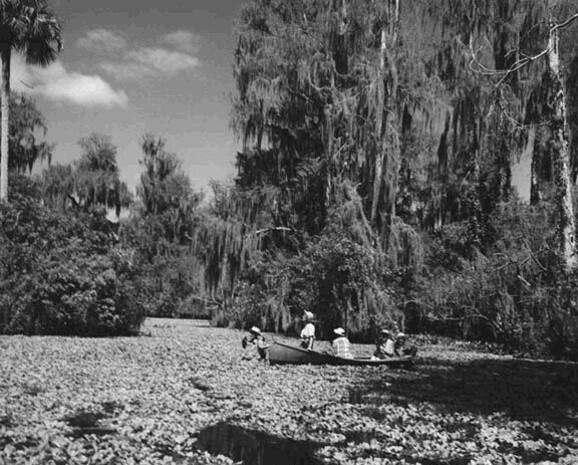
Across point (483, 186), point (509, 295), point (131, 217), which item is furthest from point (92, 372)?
point (131, 217)

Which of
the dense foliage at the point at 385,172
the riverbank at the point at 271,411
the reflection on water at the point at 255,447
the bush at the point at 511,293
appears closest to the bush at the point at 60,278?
the riverbank at the point at 271,411

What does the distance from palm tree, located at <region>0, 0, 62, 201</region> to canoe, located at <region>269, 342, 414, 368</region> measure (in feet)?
43.3

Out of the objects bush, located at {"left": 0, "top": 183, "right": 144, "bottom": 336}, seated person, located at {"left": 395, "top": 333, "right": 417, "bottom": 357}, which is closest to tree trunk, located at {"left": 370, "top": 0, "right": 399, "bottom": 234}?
seated person, located at {"left": 395, "top": 333, "right": 417, "bottom": 357}

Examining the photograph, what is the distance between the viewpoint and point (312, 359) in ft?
50.9

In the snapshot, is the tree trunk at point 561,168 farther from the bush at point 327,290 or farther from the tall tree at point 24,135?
the tall tree at point 24,135

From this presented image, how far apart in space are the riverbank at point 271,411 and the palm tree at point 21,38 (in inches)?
408

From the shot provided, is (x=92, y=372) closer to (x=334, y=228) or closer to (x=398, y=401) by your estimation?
(x=398, y=401)

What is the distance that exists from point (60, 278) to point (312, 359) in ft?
32.7

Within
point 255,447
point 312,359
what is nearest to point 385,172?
point 312,359

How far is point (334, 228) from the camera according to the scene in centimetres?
2294

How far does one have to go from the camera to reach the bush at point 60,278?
21.1 metres

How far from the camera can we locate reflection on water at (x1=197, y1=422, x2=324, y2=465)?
7.69m

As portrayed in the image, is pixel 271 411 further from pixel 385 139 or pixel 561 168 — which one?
pixel 385 139

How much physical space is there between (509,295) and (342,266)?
5504 mm
